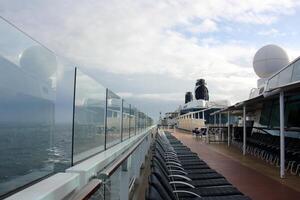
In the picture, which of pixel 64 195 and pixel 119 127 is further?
pixel 119 127

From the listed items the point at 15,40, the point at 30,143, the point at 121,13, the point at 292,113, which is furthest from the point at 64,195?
the point at 292,113

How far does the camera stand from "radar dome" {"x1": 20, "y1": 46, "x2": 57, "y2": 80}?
5.28 feet

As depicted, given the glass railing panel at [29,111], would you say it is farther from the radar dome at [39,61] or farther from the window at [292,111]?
the window at [292,111]

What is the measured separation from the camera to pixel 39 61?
1822 millimetres

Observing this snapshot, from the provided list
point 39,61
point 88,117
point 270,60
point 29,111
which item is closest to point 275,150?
point 88,117

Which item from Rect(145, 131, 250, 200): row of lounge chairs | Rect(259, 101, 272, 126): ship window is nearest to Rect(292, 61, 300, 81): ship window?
Rect(259, 101, 272, 126): ship window

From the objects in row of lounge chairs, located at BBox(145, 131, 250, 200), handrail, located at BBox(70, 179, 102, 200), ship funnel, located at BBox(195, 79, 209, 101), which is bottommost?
row of lounge chairs, located at BBox(145, 131, 250, 200)

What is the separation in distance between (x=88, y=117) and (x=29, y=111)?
1.50 meters

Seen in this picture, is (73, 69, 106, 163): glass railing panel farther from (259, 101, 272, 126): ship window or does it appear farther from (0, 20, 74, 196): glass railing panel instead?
(259, 101, 272, 126): ship window

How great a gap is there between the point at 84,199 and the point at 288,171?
26.4ft

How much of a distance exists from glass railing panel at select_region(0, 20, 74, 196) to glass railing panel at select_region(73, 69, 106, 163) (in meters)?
0.35

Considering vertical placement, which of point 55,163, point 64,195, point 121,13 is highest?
point 121,13

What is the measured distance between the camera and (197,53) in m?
16.4

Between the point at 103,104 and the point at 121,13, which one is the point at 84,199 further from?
the point at 121,13
